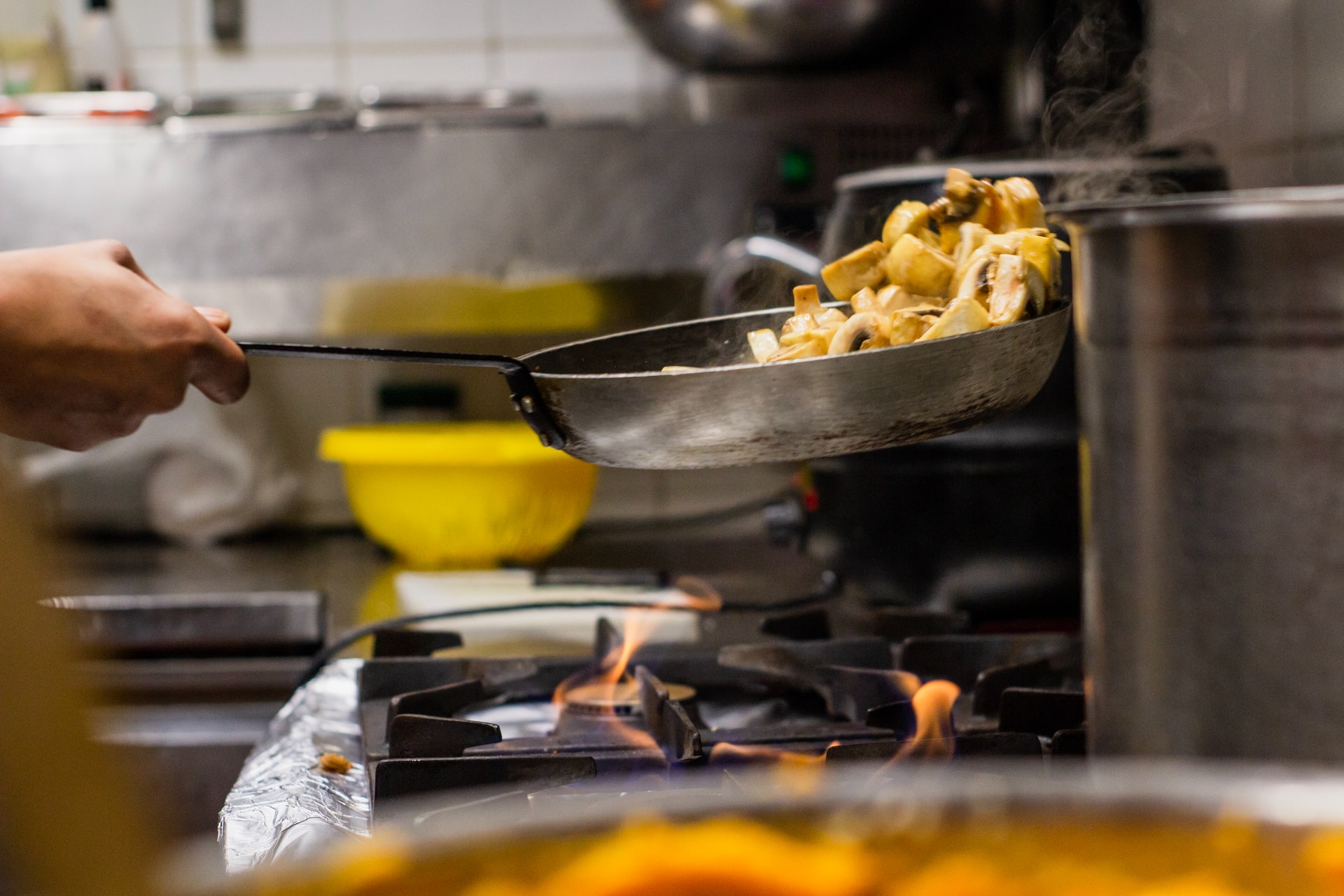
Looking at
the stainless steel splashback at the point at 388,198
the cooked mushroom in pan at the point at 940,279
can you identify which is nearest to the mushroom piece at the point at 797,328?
the cooked mushroom in pan at the point at 940,279

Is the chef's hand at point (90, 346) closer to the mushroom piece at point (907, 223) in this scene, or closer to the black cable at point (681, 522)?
the mushroom piece at point (907, 223)

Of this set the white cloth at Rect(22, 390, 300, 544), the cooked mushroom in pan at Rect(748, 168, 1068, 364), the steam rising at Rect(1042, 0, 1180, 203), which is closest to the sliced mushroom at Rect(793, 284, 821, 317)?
the cooked mushroom in pan at Rect(748, 168, 1068, 364)

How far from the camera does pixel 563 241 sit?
1.51 metres

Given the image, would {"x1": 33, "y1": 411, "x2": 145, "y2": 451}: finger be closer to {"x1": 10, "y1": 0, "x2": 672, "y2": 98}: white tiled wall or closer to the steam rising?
the steam rising

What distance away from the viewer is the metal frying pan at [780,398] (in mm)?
590

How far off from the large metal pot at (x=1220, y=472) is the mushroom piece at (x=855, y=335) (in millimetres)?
110

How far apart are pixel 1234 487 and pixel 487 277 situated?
1108mm

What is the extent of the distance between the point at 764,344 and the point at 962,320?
133 mm

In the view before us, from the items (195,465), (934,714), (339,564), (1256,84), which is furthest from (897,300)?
(195,465)

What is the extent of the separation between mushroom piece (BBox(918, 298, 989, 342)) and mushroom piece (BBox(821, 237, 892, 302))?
0.37 feet

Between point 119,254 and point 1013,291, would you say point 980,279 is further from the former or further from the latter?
point 119,254

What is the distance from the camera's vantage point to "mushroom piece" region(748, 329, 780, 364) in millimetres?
697

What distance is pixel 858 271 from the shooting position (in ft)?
2.35

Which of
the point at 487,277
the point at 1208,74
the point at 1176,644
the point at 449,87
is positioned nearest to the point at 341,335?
the point at 487,277
